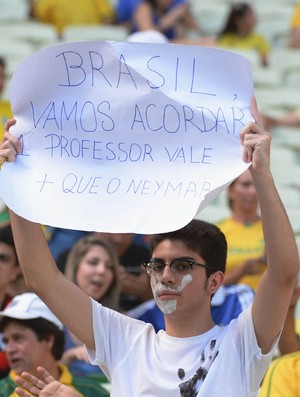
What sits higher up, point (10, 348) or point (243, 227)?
point (243, 227)

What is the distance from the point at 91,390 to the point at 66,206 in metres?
1.37

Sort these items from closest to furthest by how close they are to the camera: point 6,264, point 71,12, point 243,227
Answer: point 6,264
point 243,227
point 71,12

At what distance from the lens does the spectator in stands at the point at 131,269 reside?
6496 millimetres

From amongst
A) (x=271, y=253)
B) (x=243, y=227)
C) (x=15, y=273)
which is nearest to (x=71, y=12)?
(x=243, y=227)

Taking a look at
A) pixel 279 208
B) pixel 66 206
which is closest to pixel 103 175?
pixel 66 206

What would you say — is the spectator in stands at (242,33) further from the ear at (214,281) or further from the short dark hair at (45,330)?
the ear at (214,281)

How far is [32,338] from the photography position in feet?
17.1

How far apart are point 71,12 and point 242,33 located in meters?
1.48

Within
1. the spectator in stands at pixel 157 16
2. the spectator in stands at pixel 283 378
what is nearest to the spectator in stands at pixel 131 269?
the spectator in stands at pixel 283 378

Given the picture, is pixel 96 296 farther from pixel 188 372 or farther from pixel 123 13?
pixel 123 13

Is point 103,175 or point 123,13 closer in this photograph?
point 103,175

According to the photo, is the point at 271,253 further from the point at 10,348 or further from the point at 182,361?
the point at 10,348

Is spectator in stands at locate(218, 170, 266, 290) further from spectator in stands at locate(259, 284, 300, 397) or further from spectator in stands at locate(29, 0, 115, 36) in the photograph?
spectator in stands at locate(29, 0, 115, 36)

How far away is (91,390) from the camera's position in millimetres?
4930
